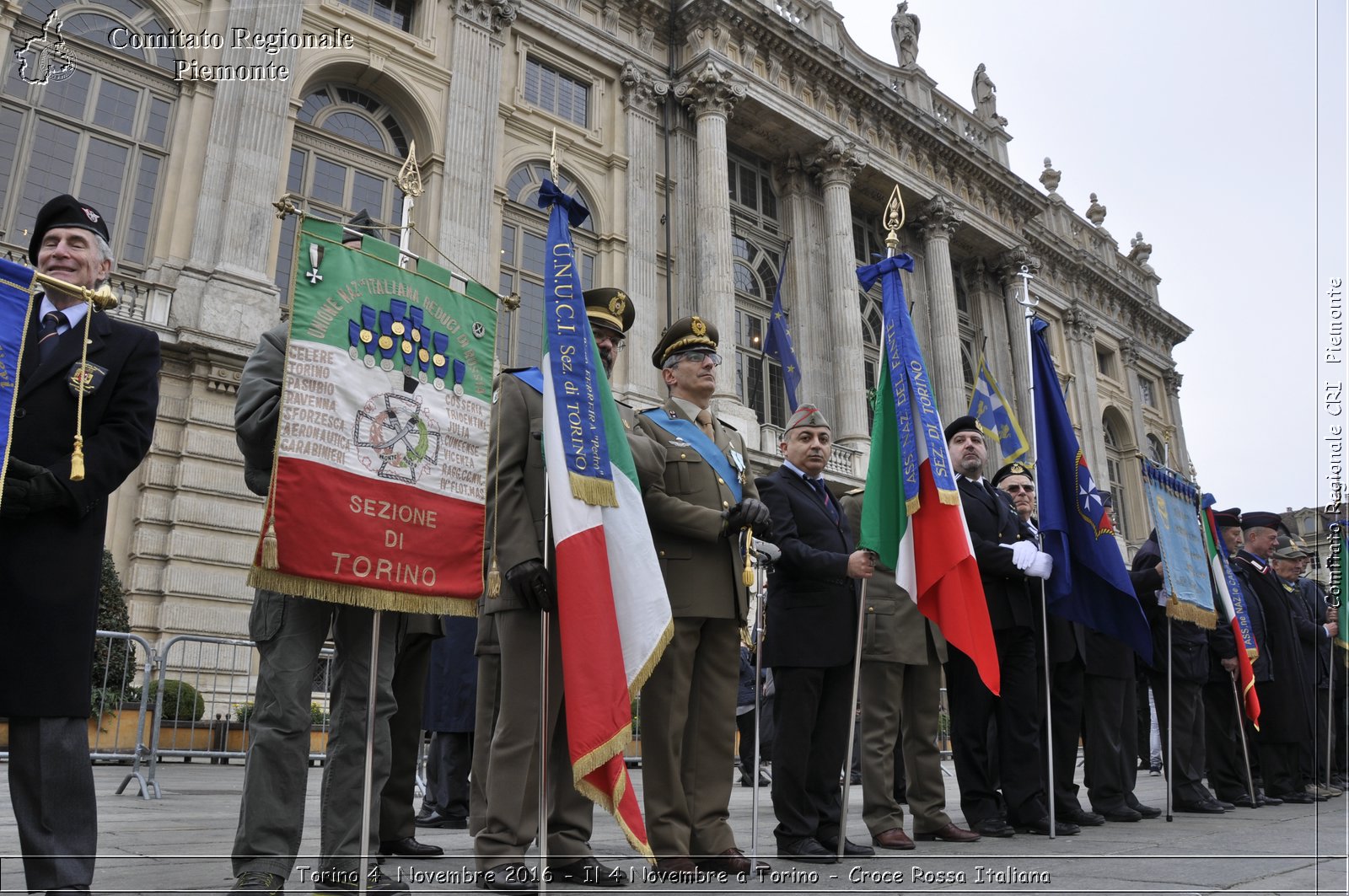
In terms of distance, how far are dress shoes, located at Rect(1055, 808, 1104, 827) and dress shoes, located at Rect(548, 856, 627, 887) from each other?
11.2ft

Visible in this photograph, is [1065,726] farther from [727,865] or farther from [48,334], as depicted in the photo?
[48,334]

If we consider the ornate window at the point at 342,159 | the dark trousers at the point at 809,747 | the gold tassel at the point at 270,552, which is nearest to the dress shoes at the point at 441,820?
the dark trousers at the point at 809,747

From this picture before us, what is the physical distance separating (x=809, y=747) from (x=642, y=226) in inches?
662

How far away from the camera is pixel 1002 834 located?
5.47m

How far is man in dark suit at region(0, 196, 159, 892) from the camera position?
2865 mm

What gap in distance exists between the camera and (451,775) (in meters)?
6.18

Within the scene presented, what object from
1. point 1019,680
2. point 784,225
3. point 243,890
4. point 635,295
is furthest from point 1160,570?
point 784,225

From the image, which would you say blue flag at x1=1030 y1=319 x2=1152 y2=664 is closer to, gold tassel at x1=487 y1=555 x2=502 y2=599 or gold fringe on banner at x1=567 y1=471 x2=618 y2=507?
gold fringe on banner at x1=567 y1=471 x2=618 y2=507

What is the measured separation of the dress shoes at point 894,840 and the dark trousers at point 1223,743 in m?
4.54

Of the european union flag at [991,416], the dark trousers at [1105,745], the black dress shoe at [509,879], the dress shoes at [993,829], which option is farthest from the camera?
the european union flag at [991,416]

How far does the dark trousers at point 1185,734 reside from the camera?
24.1 feet

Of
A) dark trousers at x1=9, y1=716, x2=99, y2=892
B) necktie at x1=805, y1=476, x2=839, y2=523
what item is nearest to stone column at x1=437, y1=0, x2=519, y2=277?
necktie at x1=805, y1=476, x2=839, y2=523

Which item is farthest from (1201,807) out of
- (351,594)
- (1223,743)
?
(351,594)

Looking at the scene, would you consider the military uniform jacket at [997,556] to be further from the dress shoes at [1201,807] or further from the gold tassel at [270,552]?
the gold tassel at [270,552]
